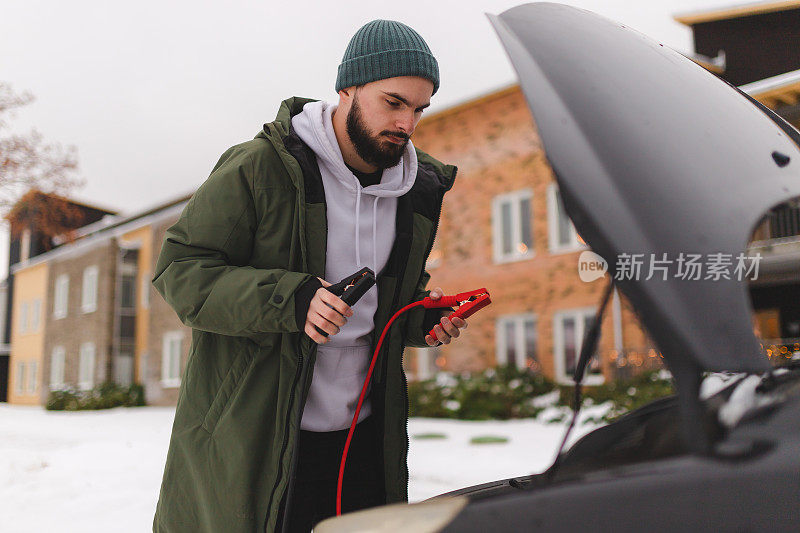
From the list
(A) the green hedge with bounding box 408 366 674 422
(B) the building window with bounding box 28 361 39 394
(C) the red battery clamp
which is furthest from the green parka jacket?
(B) the building window with bounding box 28 361 39 394

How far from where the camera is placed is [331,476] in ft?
6.00

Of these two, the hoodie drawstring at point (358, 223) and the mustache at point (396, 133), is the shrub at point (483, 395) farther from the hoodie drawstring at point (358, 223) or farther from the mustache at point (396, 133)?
the mustache at point (396, 133)

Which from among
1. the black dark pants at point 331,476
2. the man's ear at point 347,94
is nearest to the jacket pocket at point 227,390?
the black dark pants at point 331,476

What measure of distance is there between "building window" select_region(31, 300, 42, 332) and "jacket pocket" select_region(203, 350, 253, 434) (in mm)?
29749

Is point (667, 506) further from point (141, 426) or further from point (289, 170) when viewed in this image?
point (141, 426)

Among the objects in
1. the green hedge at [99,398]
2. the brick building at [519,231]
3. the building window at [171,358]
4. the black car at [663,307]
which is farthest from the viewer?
the building window at [171,358]

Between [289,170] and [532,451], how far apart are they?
240 inches

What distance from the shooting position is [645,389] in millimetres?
8820

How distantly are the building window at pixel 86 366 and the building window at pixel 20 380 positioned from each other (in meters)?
6.29

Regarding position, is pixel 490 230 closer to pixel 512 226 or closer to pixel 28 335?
pixel 512 226

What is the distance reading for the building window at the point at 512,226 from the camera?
1328cm

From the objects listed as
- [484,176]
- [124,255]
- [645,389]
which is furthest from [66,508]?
[124,255]

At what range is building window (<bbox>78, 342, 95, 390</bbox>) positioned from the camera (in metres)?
23.2

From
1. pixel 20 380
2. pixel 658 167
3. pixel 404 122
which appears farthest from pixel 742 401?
pixel 20 380
